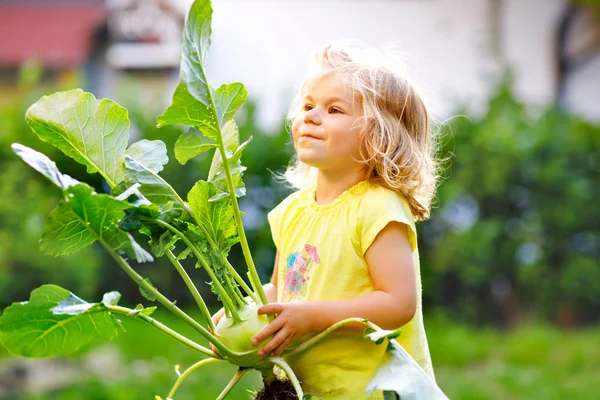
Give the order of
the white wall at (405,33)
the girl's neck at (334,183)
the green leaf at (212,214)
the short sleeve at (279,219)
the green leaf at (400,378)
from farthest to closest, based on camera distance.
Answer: the white wall at (405,33)
the short sleeve at (279,219)
the girl's neck at (334,183)
the green leaf at (212,214)
the green leaf at (400,378)

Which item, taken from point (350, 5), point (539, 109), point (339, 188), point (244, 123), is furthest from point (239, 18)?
point (339, 188)

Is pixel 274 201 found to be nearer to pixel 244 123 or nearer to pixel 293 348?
pixel 244 123

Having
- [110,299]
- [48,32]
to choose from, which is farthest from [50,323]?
[48,32]

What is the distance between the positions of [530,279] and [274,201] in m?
1.80

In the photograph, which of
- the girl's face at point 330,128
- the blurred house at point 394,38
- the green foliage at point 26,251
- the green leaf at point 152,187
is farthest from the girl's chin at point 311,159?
the blurred house at point 394,38

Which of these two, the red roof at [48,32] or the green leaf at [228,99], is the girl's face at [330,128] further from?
the red roof at [48,32]

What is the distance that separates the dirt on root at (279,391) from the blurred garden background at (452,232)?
249 cm

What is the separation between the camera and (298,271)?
1529 mm

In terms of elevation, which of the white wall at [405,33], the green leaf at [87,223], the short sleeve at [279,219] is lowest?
the green leaf at [87,223]

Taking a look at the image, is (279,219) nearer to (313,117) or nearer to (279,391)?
(313,117)

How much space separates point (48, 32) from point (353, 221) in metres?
8.28

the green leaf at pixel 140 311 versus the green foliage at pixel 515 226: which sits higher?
the green foliage at pixel 515 226

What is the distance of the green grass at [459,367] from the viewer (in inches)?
160

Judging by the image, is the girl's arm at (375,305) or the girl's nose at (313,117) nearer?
the girl's arm at (375,305)
